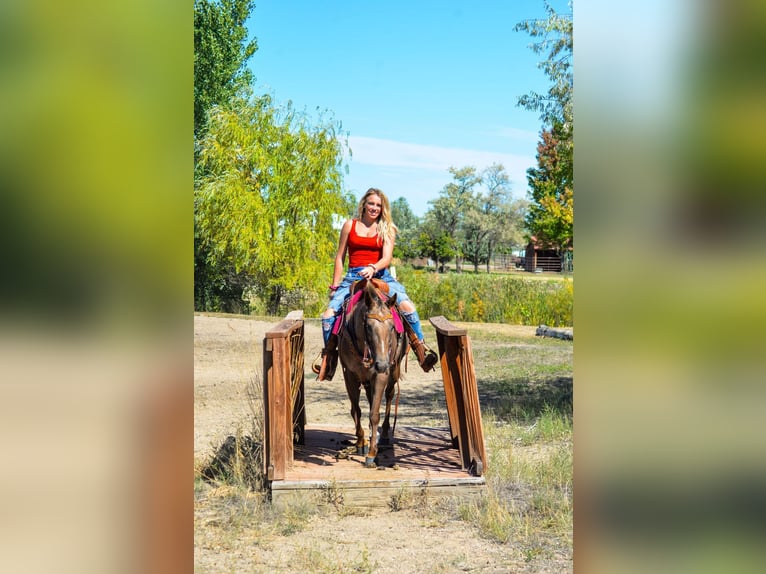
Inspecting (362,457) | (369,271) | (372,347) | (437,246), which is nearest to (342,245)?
(369,271)

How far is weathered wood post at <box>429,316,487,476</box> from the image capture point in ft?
20.1

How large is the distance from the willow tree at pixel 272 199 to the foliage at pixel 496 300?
3734mm

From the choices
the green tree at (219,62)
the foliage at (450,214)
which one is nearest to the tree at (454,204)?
the foliage at (450,214)

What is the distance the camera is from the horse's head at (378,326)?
5.79 metres

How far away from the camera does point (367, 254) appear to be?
21.6 feet

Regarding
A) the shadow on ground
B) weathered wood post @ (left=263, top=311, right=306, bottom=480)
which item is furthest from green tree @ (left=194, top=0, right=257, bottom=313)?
weathered wood post @ (left=263, top=311, right=306, bottom=480)

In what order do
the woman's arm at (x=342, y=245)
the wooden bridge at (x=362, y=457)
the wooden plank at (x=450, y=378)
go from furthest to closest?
the wooden plank at (x=450, y=378) < the woman's arm at (x=342, y=245) < the wooden bridge at (x=362, y=457)

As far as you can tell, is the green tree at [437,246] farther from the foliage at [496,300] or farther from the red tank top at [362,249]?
the red tank top at [362,249]

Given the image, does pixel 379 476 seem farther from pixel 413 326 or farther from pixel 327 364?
pixel 413 326
